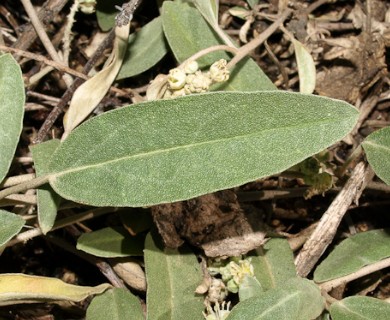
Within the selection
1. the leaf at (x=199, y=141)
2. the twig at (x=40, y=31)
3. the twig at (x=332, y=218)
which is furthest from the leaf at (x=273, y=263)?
the twig at (x=40, y=31)

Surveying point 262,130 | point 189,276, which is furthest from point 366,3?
point 189,276

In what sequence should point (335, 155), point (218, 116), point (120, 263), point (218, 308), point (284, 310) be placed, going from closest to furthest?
point (218, 116), point (284, 310), point (218, 308), point (120, 263), point (335, 155)

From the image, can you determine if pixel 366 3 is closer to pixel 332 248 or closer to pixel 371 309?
pixel 332 248

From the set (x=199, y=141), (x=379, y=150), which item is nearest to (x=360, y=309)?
(x=379, y=150)

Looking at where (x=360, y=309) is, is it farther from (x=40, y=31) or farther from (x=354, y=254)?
(x=40, y=31)

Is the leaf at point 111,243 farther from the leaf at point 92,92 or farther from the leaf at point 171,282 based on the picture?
the leaf at point 92,92

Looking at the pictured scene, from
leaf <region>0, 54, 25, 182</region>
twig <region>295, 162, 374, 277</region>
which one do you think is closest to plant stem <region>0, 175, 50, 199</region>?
leaf <region>0, 54, 25, 182</region>

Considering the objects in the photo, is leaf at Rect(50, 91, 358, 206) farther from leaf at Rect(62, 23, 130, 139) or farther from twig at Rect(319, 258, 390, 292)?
twig at Rect(319, 258, 390, 292)
